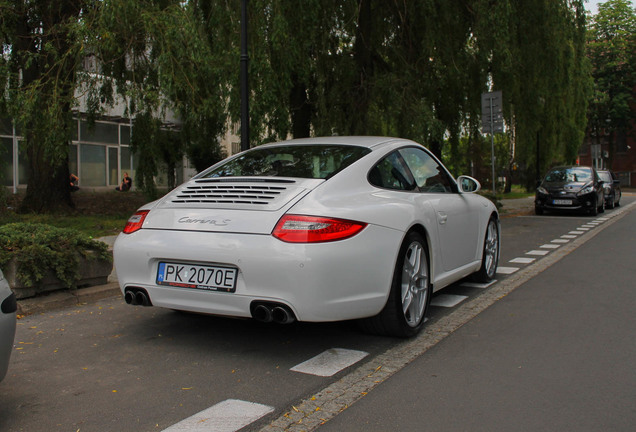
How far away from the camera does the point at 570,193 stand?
1856cm

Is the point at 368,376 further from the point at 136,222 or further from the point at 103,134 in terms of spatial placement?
the point at 103,134

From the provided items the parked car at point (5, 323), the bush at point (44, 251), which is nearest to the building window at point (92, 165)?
the bush at point (44, 251)

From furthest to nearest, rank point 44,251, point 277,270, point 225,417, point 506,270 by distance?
point 506,270 → point 44,251 → point 277,270 → point 225,417

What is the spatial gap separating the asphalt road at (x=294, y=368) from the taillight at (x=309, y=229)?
82 centimetres

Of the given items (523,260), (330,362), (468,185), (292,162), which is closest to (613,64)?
(523,260)

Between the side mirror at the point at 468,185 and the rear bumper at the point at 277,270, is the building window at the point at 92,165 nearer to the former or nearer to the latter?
the side mirror at the point at 468,185

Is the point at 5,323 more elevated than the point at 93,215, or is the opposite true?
the point at 5,323

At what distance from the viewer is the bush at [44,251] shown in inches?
212

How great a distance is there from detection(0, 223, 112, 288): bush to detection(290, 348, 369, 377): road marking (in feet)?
9.32

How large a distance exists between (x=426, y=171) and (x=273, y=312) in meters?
2.21

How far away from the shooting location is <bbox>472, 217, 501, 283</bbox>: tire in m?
6.54

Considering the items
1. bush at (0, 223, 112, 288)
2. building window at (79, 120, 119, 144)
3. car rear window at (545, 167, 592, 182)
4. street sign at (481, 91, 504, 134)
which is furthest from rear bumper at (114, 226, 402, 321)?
building window at (79, 120, 119, 144)

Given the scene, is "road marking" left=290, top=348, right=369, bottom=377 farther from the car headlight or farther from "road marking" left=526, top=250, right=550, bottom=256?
the car headlight

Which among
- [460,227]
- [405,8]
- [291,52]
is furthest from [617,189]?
[460,227]
